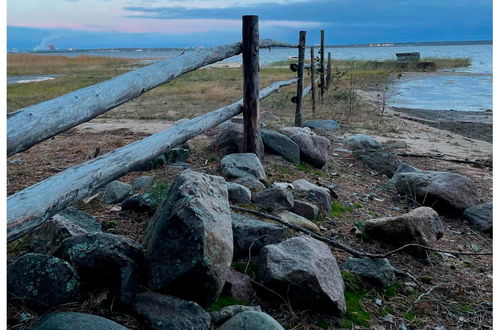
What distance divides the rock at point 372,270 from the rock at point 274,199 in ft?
2.73

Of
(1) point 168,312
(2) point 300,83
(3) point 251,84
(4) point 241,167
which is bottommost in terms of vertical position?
(1) point 168,312

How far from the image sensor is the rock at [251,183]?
4.34 metres

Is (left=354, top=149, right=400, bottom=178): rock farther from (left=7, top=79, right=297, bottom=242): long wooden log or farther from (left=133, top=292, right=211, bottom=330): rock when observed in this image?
(left=133, top=292, right=211, bottom=330): rock

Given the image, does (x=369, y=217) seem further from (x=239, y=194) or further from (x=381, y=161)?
(x=381, y=161)

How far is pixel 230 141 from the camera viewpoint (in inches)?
220

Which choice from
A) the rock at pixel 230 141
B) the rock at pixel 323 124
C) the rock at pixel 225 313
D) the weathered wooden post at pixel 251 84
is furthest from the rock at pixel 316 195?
the rock at pixel 323 124

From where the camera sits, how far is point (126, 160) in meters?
2.81

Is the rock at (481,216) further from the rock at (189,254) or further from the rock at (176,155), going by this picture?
the rock at (189,254)

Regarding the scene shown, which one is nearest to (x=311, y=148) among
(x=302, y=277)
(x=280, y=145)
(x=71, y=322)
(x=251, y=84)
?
(x=280, y=145)

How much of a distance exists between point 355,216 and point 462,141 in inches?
236

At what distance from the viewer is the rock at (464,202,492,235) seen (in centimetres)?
463

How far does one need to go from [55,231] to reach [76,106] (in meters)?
0.89

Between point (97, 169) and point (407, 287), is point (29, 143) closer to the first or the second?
point (97, 169)

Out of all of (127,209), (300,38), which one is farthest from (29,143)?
(300,38)
